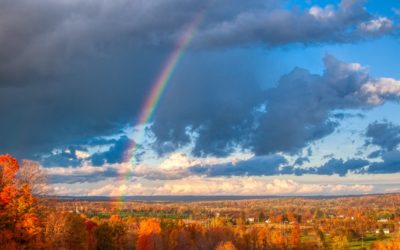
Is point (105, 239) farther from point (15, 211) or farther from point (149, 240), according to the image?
point (15, 211)

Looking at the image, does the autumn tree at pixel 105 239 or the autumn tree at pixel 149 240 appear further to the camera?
the autumn tree at pixel 149 240

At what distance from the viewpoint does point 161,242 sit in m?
135

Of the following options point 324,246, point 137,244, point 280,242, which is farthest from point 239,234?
point 137,244

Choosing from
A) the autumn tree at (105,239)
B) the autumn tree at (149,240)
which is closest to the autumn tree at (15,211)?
the autumn tree at (105,239)

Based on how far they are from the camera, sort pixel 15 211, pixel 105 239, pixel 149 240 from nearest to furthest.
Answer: pixel 15 211
pixel 105 239
pixel 149 240

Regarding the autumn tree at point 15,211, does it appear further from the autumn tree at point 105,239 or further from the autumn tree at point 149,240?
the autumn tree at point 149,240

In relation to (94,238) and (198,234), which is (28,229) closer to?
(94,238)

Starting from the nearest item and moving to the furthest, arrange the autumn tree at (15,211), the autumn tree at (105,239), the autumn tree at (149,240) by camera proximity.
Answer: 1. the autumn tree at (15,211)
2. the autumn tree at (105,239)
3. the autumn tree at (149,240)

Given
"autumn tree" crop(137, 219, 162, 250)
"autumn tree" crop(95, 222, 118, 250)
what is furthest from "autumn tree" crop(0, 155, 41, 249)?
"autumn tree" crop(137, 219, 162, 250)

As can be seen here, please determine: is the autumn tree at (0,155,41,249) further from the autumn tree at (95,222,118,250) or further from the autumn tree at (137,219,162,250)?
the autumn tree at (137,219,162,250)

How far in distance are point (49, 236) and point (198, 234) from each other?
91469mm

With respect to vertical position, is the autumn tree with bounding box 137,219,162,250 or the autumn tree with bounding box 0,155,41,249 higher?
the autumn tree with bounding box 0,155,41,249

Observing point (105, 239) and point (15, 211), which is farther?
point (105, 239)

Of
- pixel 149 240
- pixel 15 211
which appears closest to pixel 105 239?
pixel 149 240
